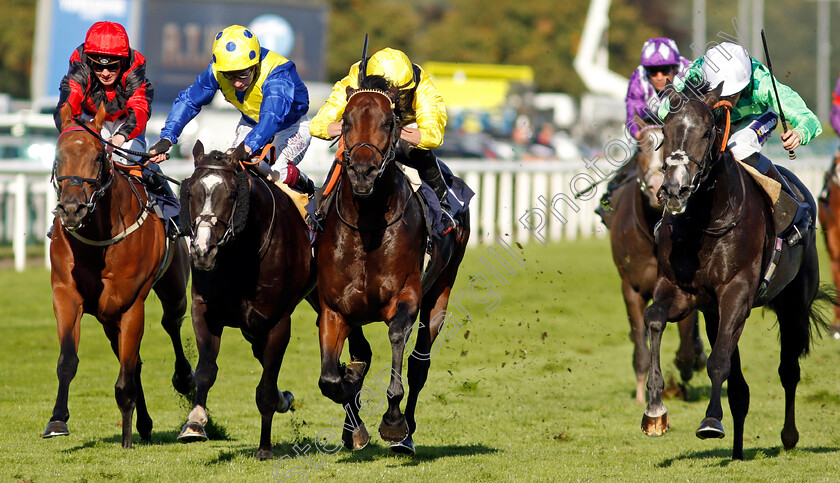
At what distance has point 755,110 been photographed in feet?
21.4

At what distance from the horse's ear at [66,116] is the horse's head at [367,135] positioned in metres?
1.53

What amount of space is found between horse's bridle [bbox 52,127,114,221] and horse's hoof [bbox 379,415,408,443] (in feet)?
6.16

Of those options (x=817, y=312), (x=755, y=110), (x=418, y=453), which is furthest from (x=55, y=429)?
(x=817, y=312)

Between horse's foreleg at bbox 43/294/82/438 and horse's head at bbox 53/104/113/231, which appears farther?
horse's foreleg at bbox 43/294/82/438

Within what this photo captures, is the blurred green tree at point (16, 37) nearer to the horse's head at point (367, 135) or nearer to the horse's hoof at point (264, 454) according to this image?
the horse's hoof at point (264, 454)

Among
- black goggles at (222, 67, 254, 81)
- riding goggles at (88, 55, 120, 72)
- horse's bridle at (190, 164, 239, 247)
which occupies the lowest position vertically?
horse's bridle at (190, 164, 239, 247)

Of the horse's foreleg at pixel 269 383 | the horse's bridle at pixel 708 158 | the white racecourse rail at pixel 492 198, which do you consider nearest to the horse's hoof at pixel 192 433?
the horse's foreleg at pixel 269 383

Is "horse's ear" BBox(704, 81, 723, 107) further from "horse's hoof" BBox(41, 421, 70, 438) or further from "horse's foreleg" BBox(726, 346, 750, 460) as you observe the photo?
"horse's hoof" BBox(41, 421, 70, 438)

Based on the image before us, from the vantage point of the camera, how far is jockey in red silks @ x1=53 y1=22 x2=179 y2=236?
20.5 ft

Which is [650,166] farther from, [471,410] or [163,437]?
[163,437]

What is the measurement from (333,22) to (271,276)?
36911 mm

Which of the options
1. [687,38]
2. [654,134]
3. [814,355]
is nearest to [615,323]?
[814,355]

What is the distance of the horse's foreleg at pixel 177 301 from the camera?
6.77 metres

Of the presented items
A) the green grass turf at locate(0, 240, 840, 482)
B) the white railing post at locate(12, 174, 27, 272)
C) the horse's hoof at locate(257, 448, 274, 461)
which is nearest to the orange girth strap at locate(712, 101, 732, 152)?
the green grass turf at locate(0, 240, 840, 482)
